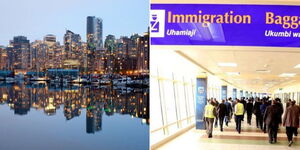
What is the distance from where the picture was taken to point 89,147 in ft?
396

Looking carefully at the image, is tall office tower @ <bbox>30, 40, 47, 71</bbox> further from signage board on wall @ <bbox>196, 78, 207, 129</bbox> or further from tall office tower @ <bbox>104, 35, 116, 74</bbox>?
signage board on wall @ <bbox>196, 78, 207, 129</bbox>

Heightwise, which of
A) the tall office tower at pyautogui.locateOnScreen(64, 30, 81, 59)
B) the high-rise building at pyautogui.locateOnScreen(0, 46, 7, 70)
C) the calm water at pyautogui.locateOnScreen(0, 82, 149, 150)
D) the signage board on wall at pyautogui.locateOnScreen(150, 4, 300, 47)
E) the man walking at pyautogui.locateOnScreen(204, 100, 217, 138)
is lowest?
the calm water at pyautogui.locateOnScreen(0, 82, 149, 150)

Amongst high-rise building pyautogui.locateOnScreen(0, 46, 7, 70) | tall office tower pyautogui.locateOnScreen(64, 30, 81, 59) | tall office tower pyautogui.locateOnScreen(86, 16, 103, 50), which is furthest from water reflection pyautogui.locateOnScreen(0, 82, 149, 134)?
tall office tower pyautogui.locateOnScreen(86, 16, 103, 50)

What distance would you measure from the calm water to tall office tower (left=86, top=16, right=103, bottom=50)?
66.8ft

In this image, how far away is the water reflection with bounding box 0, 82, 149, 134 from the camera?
125 meters

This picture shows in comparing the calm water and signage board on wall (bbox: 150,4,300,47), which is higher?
signage board on wall (bbox: 150,4,300,47)

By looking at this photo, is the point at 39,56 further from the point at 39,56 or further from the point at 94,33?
the point at 94,33

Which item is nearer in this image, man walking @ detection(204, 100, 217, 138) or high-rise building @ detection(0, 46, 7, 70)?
man walking @ detection(204, 100, 217, 138)

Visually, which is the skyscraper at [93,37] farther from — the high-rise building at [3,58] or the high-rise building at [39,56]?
the high-rise building at [3,58]

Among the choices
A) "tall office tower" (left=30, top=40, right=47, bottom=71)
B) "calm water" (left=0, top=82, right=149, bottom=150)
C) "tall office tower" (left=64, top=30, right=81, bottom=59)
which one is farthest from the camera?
"tall office tower" (left=30, top=40, right=47, bottom=71)

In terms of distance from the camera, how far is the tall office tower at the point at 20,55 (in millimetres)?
167625

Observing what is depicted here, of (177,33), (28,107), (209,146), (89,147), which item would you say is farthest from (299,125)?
(28,107)

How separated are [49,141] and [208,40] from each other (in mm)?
129097

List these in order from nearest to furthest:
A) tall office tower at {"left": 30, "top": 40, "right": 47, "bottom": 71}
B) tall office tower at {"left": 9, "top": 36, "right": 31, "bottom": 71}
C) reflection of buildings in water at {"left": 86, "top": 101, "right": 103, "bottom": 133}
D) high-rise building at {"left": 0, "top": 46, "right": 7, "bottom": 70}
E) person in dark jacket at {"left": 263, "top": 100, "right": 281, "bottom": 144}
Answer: person in dark jacket at {"left": 263, "top": 100, "right": 281, "bottom": 144} → reflection of buildings in water at {"left": 86, "top": 101, "right": 103, "bottom": 133} → high-rise building at {"left": 0, "top": 46, "right": 7, "bottom": 70} → tall office tower at {"left": 9, "top": 36, "right": 31, "bottom": 71} → tall office tower at {"left": 30, "top": 40, "right": 47, "bottom": 71}
